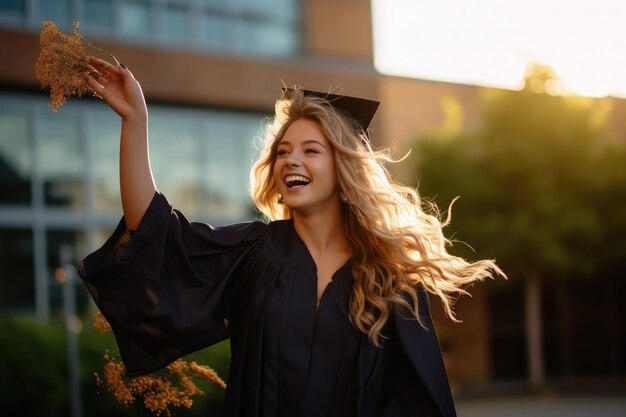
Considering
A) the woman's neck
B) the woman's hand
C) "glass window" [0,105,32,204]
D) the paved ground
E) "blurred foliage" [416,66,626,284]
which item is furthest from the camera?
"blurred foliage" [416,66,626,284]

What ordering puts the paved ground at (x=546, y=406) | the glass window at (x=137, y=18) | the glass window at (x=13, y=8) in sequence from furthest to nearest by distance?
the glass window at (x=137, y=18), the paved ground at (x=546, y=406), the glass window at (x=13, y=8)

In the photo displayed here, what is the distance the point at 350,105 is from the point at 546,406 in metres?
16.4

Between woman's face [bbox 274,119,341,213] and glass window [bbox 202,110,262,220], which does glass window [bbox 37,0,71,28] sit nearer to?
glass window [bbox 202,110,262,220]

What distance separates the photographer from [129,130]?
3.04 m

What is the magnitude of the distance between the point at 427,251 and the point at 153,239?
1173 millimetres

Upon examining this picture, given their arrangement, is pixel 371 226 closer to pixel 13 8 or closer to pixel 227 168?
pixel 13 8

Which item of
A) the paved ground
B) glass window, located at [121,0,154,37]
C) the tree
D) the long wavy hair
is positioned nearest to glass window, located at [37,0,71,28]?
glass window, located at [121,0,154,37]

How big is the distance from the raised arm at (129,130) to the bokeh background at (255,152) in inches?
467

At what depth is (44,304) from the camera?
1731 cm

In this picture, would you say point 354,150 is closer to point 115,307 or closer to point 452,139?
point 115,307

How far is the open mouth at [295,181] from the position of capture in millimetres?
3432

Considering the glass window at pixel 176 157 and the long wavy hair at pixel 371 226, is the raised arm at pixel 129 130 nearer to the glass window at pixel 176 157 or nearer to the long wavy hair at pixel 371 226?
the long wavy hair at pixel 371 226

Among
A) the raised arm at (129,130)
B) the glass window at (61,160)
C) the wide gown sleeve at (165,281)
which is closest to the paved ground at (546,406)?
the glass window at (61,160)

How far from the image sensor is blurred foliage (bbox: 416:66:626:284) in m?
21.1
